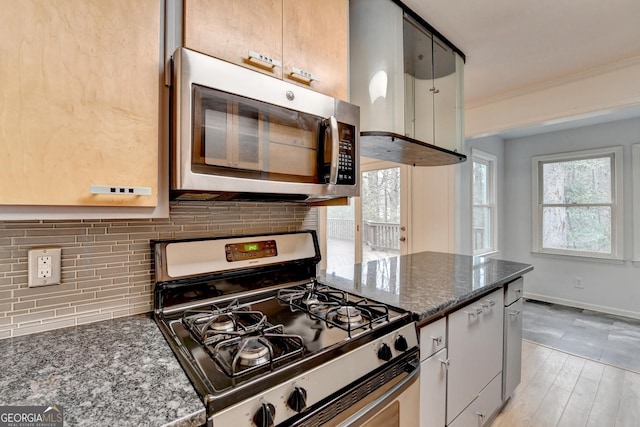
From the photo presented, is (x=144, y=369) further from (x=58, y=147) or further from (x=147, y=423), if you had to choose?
(x=58, y=147)

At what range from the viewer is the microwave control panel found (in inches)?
48.8

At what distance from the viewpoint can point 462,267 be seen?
196 cm

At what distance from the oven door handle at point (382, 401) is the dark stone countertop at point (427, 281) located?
20cm

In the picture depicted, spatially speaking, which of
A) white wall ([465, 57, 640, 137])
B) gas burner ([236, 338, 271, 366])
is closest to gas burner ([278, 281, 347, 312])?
gas burner ([236, 338, 271, 366])

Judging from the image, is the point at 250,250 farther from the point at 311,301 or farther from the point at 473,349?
the point at 473,349

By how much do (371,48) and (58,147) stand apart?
148cm

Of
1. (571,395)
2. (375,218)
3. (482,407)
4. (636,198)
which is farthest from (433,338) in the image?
(636,198)

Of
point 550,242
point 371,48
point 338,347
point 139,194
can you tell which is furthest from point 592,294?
point 139,194

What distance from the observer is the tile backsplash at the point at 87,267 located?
95cm

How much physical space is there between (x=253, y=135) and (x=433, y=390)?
1217 mm

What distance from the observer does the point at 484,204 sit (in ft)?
13.8

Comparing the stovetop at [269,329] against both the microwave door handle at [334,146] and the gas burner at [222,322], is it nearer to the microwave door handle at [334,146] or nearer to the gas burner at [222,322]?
the gas burner at [222,322]

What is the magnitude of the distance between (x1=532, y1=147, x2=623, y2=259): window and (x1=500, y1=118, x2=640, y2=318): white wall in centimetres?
9

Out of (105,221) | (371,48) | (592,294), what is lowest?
(592,294)
